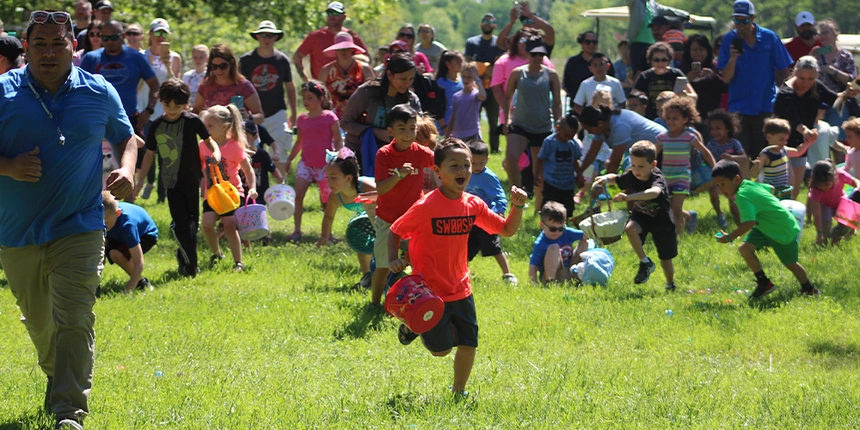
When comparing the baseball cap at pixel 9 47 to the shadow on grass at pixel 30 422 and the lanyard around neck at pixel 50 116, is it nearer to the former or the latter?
the lanyard around neck at pixel 50 116

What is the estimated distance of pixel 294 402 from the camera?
6324 millimetres

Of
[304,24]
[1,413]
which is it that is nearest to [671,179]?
[1,413]

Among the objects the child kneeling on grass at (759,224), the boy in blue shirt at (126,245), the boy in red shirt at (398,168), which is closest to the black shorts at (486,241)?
the boy in red shirt at (398,168)

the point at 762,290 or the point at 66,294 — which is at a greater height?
the point at 66,294

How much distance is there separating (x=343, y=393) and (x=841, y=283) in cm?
557

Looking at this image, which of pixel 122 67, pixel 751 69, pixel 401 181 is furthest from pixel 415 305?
pixel 751 69

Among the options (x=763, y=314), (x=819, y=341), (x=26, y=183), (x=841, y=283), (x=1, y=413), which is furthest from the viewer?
(x=841, y=283)

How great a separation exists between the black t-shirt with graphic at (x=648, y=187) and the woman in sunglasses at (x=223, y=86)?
15.1 ft

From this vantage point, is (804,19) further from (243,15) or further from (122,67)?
(243,15)

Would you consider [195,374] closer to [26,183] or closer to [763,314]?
[26,183]

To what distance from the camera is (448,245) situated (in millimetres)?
6223

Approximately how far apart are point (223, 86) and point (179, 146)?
2.39 metres

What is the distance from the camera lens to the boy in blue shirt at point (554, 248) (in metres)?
10.2

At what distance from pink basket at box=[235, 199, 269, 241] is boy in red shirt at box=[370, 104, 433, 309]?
2651mm
